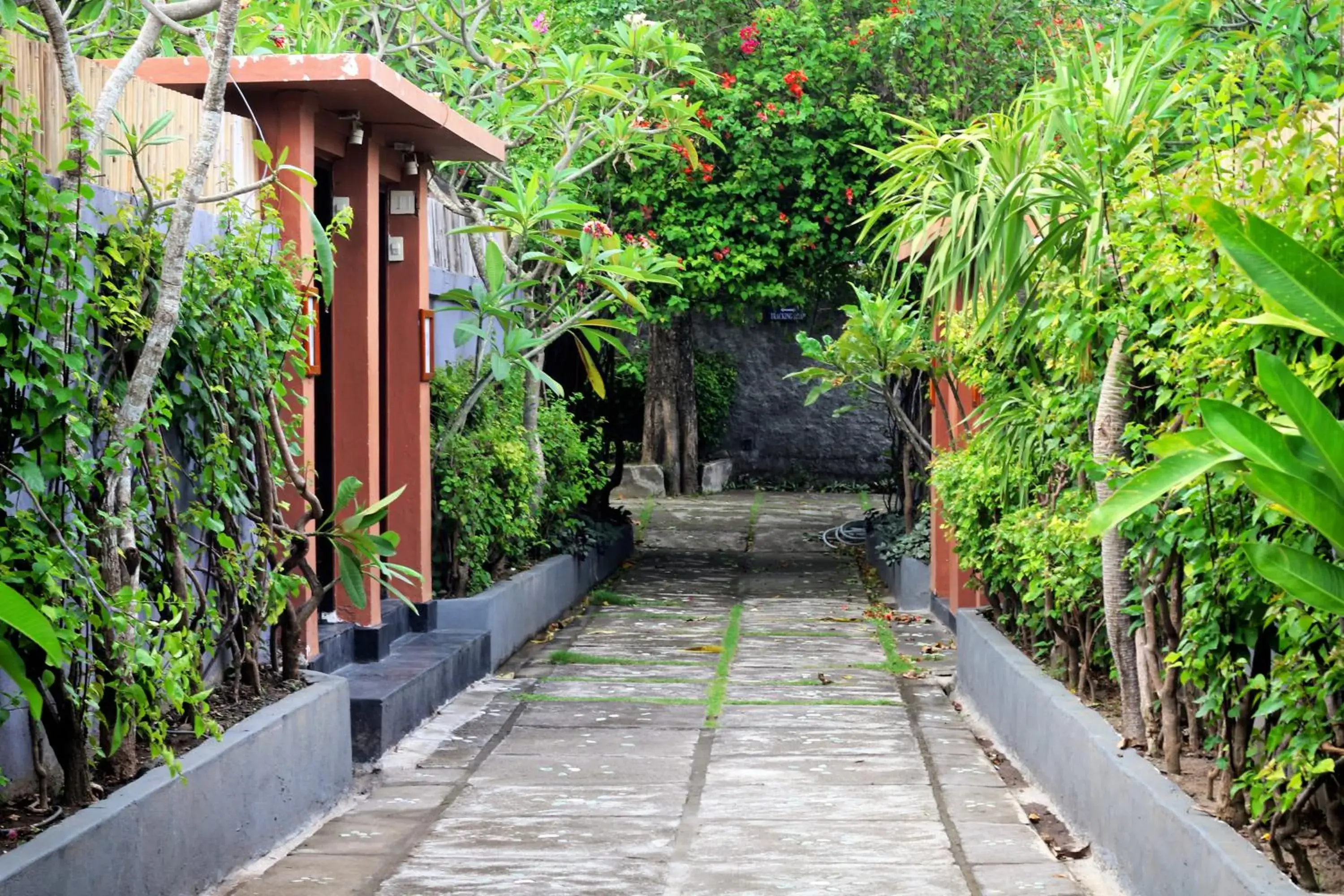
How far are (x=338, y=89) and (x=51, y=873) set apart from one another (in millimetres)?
4132

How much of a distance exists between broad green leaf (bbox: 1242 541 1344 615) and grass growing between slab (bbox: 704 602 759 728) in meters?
4.39

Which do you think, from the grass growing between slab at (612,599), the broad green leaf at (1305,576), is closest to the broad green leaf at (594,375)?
the grass growing between slab at (612,599)

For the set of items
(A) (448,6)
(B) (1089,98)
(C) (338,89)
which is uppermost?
(A) (448,6)

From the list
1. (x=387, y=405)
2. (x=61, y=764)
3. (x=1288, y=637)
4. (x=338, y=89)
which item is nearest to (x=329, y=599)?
(x=387, y=405)

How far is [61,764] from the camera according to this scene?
420cm

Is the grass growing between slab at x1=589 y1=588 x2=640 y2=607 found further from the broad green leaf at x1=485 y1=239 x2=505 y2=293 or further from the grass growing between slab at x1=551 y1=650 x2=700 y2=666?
the broad green leaf at x1=485 y1=239 x2=505 y2=293

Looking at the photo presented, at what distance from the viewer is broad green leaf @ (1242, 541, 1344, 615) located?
123 inches

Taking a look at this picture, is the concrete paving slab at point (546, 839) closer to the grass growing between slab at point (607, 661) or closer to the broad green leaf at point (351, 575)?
the broad green leaf at point (351, 575)

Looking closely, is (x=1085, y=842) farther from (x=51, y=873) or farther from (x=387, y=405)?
(x=387, y=405)

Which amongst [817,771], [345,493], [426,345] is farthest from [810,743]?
[426,345]

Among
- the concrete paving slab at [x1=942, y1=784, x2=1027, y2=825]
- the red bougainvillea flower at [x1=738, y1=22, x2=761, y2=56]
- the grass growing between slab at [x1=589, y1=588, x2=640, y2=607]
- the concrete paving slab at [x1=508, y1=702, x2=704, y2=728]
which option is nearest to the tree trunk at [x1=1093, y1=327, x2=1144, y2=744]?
the concrete paving slab at [x1=942, y1=784, x2=1027, y2=825]

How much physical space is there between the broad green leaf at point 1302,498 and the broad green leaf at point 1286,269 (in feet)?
Answer: 0.99

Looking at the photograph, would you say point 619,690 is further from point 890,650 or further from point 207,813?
point 207,813

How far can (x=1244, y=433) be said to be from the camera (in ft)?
9.77
